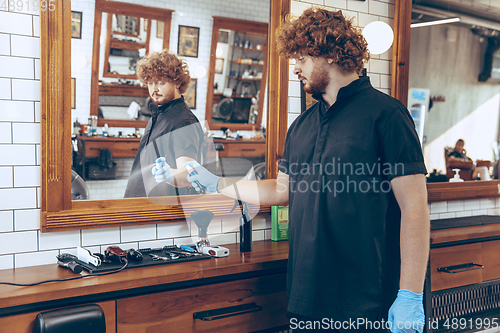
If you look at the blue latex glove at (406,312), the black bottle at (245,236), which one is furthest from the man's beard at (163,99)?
the blue latex glove at (406,312)

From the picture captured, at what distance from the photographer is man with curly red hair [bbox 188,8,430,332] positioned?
146 centimetres

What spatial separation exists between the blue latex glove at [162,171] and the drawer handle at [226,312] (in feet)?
2.11

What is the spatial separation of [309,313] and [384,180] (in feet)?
1.87

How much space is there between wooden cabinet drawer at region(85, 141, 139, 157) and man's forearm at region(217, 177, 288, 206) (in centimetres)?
44

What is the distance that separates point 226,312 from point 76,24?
1.39 meters

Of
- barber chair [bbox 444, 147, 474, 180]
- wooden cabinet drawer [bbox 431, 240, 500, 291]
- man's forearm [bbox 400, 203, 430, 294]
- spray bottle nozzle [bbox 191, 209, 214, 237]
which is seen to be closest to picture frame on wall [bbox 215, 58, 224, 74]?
spray bottle nozzle [bbox 191, 209, 214, 237]

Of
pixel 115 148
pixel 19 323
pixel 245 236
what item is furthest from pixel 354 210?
pixel 19 323

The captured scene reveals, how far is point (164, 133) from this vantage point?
1970 millimetres

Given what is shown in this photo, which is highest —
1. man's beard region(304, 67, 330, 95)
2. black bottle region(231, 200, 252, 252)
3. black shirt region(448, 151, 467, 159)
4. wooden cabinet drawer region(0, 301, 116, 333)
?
man's beard region(304, 67, 330, 95)

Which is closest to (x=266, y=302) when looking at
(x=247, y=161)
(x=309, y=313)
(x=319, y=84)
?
(x=309, y=313)

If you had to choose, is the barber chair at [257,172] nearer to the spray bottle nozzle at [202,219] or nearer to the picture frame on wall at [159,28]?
the spray bottle nozzle at [202,219]

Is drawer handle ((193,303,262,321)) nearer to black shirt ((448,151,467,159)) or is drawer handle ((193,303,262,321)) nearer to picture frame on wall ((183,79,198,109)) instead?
picture frame on wall ((183,79,198,109))

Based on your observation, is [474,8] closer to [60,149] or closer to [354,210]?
[354,210]

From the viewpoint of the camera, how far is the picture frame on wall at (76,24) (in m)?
1.73
